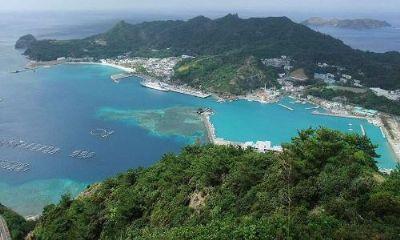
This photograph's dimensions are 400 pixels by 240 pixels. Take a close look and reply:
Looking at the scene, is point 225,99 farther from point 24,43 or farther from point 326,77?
point 24,43

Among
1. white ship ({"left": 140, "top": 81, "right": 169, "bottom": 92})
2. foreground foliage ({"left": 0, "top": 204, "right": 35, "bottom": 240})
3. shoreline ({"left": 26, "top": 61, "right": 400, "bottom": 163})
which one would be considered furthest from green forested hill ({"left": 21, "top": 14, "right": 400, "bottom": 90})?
foreground foliage ({"left": 0, "top": 204, "right": 35, "bottom": 240})

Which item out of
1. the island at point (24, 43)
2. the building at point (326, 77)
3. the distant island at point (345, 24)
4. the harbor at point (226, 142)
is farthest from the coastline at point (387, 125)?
the distant island at point (345, 24)

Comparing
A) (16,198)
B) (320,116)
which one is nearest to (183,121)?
(320,116)

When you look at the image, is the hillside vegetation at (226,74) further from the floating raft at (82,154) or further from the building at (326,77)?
the floating raft at (82,154)

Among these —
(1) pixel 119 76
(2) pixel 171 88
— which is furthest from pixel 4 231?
(1) pixel 119 76

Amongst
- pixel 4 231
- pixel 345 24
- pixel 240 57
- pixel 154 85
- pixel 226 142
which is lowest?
pixel 154 85

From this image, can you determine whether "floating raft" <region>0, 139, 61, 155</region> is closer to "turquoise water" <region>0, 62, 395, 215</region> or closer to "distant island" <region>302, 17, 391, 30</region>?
"turquoise water" <region>0, 62, 395, 215</region>
